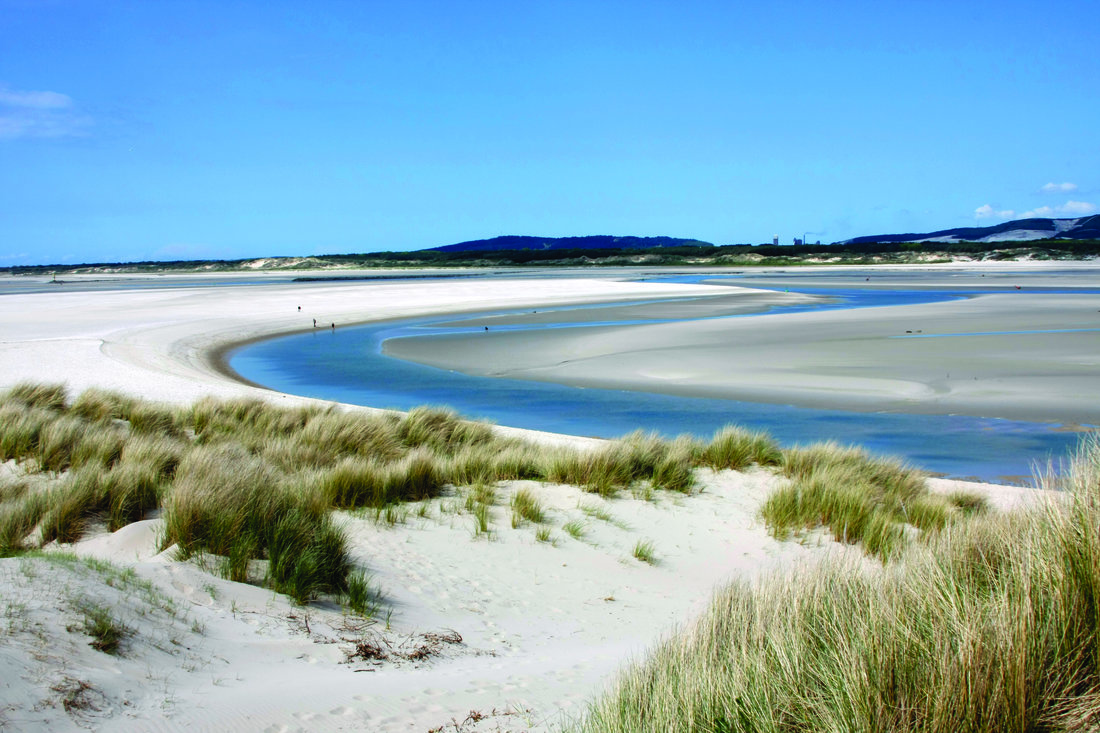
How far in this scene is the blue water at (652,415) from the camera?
9.72 meters

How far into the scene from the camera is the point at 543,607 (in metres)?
5.02

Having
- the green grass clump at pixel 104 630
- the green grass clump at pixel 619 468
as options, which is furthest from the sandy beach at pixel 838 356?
the green grass clump at pixel 104 630

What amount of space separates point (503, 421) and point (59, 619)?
29.6ft

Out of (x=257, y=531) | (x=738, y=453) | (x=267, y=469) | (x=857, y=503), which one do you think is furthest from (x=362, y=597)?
(x=738, y=453)

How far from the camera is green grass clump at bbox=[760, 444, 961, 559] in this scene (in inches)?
253

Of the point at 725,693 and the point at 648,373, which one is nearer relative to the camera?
the point at 725,693

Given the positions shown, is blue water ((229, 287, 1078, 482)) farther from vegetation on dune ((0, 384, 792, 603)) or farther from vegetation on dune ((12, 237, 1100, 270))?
vegetation on dune ((12, 237, 1100, 270))

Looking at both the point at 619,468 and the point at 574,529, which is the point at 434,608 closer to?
the point at 574,529

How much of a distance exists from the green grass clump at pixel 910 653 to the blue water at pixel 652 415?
18.1 feet

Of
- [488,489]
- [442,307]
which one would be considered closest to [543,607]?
[488,489]

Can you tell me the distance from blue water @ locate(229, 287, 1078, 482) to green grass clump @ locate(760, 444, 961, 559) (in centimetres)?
155

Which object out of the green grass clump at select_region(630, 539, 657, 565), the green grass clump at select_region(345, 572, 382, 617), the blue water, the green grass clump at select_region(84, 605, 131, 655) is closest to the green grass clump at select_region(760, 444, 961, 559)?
the green grass clump at select_region(630, 539, 657, 565)

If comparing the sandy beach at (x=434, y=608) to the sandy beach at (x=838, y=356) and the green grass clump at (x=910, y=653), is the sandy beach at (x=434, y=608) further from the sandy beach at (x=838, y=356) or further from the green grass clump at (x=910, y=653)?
the green grass clump at (x=910, y=653)

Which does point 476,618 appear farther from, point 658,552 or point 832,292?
point 832,292
